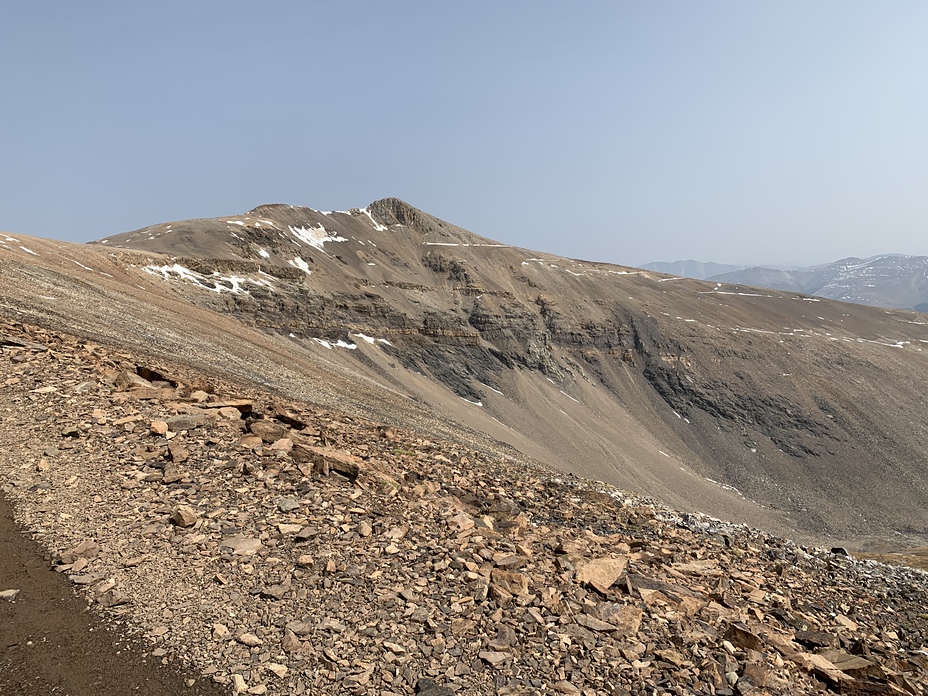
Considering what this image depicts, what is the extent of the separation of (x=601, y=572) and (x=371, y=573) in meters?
3.77

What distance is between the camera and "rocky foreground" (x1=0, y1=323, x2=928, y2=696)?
586 centimetres

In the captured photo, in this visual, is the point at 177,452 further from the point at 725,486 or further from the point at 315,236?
the point at 315,236

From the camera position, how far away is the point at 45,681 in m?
4.89

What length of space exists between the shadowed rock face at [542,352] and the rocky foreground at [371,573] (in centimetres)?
1392

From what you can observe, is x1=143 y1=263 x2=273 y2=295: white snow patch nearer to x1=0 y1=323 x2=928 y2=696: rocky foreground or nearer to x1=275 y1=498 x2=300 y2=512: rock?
x1=0 y1=323 x2=928 y2=696: rocky foreground

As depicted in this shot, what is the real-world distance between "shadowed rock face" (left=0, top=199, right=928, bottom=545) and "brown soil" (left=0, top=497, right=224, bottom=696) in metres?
17.9

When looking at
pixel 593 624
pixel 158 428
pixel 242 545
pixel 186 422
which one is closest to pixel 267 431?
pixel 186 422

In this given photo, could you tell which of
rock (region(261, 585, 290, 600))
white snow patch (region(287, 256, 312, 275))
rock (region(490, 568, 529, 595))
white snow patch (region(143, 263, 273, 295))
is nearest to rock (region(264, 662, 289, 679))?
rock (region(261, 585, 290, 600))

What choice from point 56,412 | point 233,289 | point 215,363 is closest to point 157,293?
point 233,289

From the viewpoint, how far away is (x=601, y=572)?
8258 millimetres

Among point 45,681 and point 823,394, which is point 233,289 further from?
point 823,394

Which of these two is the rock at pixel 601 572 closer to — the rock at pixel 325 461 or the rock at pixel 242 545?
the rock at pixel 325 461

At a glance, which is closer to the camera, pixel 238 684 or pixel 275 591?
pixel 238 684

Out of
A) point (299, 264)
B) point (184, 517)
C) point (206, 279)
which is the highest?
point (299, 264)
